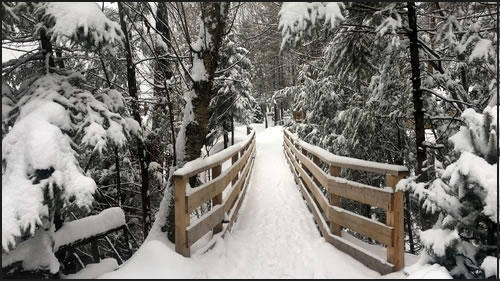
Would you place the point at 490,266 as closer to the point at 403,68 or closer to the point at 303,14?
the point at 303,14

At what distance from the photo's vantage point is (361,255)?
3.94 metres

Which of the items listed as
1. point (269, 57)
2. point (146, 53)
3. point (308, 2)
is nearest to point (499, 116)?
point (308, 2)

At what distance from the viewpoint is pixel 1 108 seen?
10.3 feet

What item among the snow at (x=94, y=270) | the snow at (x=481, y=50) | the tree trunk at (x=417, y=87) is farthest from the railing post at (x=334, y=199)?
the snow at (x=94, y=270)

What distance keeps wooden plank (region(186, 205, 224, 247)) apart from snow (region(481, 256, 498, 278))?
8.35ft

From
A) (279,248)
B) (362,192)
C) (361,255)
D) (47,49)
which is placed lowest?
(279,248)

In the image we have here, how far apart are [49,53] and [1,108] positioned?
85cm

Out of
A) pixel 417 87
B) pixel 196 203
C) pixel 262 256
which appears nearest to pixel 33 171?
pixel 196 203

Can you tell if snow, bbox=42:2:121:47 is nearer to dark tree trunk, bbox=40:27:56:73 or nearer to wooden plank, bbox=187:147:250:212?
dark tree trunk, bbox=40:27:56:73

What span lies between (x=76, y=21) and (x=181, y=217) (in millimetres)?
2005

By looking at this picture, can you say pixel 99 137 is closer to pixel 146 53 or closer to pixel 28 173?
pixel 28 173

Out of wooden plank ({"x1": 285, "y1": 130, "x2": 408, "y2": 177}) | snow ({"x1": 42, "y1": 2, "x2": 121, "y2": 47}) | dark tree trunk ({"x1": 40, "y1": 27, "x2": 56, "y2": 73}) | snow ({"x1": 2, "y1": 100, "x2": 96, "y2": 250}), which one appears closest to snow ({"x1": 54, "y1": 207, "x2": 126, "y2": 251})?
snow ({"x1": 2, "y1": 100, "x2": 96, "y2": 250})

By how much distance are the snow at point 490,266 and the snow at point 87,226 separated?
11.7 ft

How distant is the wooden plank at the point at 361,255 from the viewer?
139 inches
